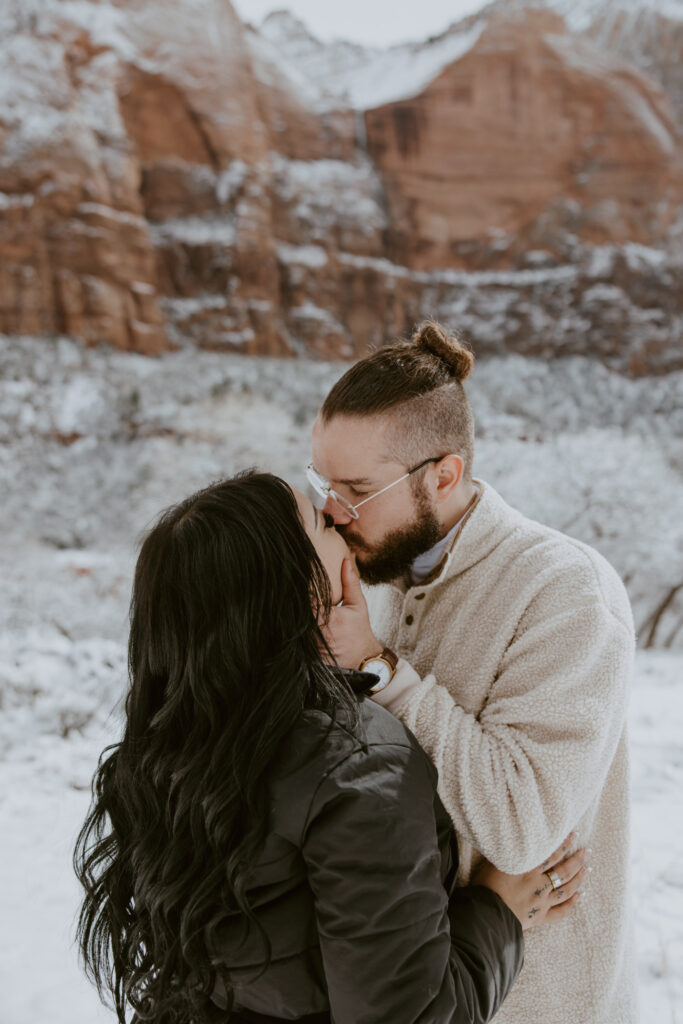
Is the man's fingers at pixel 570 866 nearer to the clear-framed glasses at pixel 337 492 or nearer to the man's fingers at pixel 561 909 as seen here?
the man's fingers at pixel 561 909

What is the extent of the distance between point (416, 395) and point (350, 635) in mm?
494

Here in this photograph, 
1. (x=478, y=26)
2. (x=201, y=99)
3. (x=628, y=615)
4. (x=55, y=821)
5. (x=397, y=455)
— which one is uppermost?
(x=478, y=26)

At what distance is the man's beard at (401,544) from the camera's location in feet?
4.04

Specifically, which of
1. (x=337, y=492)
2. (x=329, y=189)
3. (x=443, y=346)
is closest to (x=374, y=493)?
(x=337, y=492)

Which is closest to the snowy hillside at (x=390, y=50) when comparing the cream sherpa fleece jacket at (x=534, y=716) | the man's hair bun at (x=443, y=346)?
the man's hair bun at (x=443, y=346)

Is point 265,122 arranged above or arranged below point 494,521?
above

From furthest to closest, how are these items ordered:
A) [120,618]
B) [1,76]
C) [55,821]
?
[1,76]
[120,618]
[55,821]

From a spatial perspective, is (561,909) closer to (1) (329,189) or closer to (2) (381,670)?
(2) (381,670)

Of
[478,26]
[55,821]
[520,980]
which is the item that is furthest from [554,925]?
[478,26]

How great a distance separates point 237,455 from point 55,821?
10.8m

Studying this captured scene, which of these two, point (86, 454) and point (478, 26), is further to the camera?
point (478, 26)

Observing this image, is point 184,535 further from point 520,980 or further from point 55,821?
point 55,821

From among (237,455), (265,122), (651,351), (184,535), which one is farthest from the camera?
(265,122)

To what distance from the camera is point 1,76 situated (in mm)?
16828
